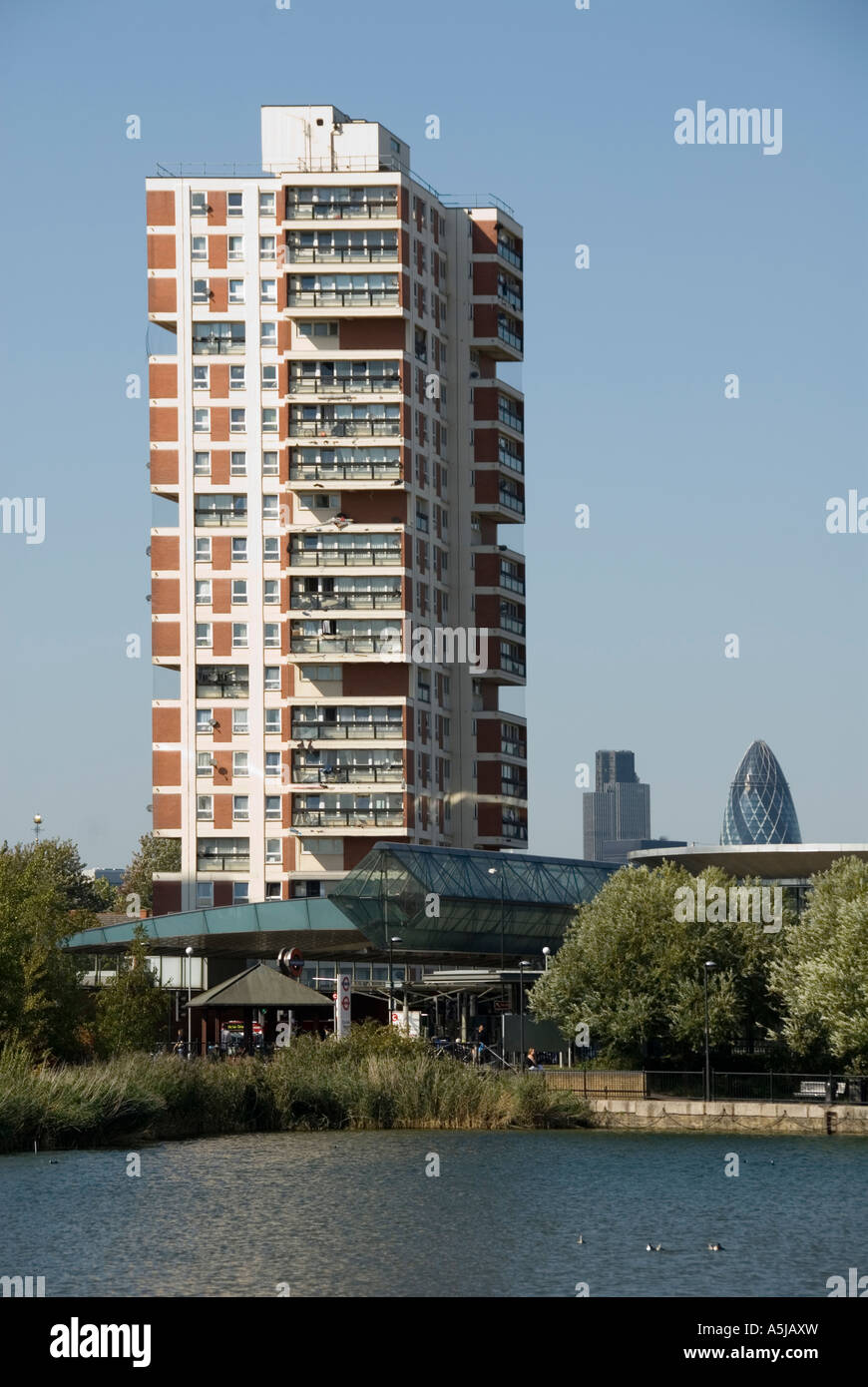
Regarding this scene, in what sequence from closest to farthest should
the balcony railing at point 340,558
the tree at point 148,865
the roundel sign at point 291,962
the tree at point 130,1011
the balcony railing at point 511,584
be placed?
the tree at point 130,1011 < the roundel sign at point 291,962 < the balcony railing at point 340,558 < the balcony railing at point 511,584 < the tree at point 148,865

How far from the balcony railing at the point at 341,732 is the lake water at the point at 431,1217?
50.2m

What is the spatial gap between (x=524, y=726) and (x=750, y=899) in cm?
4790

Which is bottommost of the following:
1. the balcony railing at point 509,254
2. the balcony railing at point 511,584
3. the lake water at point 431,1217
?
the lake water at point 431,1217

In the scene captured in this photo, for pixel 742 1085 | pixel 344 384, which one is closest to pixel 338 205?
pixel 344 384

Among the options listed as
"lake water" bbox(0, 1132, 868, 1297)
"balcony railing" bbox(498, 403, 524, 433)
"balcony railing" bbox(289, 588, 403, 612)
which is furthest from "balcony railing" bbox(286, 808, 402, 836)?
"lake water" bbox(0, 1132, 868, 1297)

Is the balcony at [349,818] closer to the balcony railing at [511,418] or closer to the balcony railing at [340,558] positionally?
the balcony railing at [340,558]

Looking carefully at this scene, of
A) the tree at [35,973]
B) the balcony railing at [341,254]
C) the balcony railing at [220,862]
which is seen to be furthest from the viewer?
the balcony railing at [220,862]

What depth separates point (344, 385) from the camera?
11238 cm

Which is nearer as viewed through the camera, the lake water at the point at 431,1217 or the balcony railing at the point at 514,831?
the lake water at the point at 431,1217

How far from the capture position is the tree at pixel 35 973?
220 feet

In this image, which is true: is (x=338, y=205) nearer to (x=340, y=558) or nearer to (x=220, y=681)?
(x=340, y=558)

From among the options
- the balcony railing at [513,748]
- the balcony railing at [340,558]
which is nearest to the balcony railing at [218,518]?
the balcony railing at [340,558]
